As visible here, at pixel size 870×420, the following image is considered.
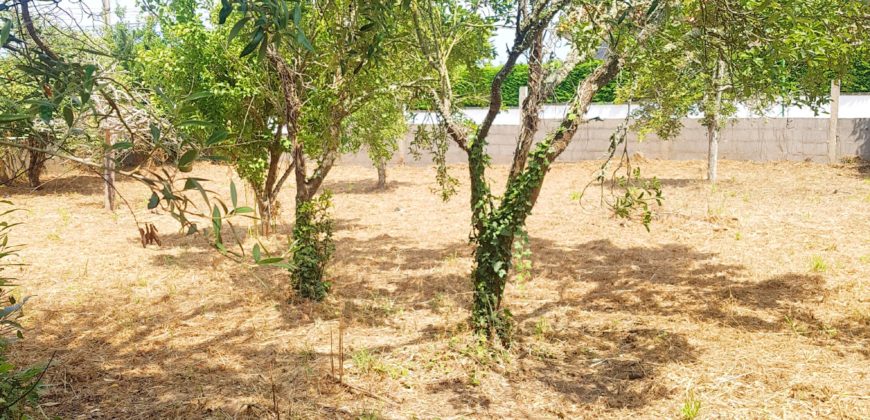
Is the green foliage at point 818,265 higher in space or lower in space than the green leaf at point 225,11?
lower

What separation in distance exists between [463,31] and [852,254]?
535 cm

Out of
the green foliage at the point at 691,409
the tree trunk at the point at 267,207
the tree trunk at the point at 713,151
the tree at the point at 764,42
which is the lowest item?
the green foliage at the point at 691,409

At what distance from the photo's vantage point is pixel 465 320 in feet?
21.9

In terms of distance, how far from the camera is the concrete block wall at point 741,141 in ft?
53.0

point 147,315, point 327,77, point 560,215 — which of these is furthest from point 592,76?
point 560,215

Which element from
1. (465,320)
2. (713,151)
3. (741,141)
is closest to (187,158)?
(465,320)

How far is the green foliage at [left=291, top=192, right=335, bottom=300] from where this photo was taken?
23.1 feet

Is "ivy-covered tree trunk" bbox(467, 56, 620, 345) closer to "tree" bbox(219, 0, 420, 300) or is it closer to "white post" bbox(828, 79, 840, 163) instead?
"tree" bbox(219, 0, 420, 300)

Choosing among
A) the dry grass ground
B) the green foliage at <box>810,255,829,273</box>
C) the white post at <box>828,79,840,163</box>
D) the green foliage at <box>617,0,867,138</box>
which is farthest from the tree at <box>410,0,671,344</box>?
the white post at <box>828,79,840,163</box>

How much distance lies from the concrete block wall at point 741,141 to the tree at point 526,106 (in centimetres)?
985

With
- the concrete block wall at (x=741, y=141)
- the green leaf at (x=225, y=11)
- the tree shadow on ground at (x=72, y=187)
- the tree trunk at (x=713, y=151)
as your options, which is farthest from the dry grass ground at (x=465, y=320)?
the concrete block wall at (x=741, y=141)

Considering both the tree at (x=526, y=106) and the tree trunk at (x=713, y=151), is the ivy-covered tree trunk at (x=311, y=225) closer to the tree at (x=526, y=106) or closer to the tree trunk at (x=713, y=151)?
the tree at (x=526, y=106)

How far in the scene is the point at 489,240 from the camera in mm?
5730

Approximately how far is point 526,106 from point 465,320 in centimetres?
215
